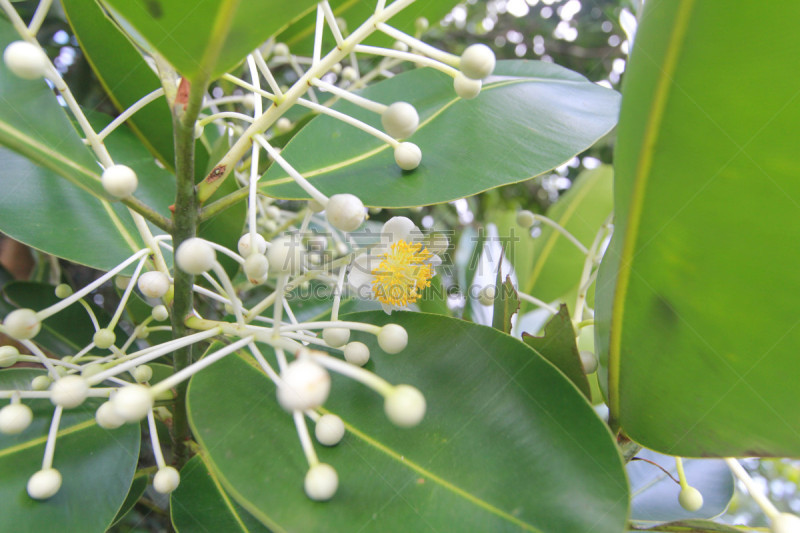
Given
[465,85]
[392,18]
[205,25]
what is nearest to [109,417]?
[205,25]

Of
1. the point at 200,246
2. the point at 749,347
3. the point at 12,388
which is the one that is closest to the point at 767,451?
the point at 749,347

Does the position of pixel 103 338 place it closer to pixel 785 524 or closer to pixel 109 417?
pixel 109 417

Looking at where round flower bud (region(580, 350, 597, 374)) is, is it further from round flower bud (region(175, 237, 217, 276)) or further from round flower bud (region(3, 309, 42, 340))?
round flower bud (region(3, 309, 42, 340))

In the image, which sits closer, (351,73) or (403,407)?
(403,407)

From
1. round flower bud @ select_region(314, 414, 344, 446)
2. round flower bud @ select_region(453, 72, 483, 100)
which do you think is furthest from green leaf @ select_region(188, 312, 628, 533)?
round flower bud @ select_region(453, 72, 483, 100)

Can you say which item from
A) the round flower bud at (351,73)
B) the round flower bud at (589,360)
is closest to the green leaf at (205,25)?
the round flower bud at (589,360)

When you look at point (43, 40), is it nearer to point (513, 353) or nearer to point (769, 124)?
point (513, 353)

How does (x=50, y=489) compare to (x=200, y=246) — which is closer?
(x=200, y=246)
